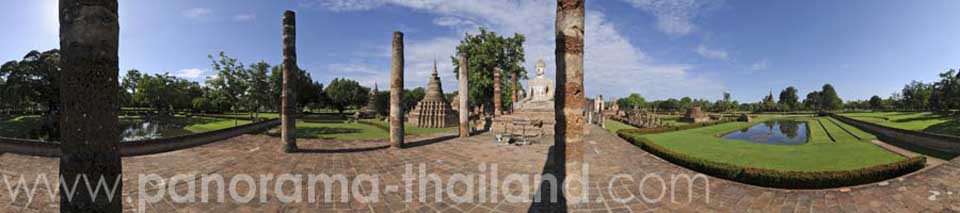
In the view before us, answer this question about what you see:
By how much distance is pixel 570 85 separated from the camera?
4648 millimetres

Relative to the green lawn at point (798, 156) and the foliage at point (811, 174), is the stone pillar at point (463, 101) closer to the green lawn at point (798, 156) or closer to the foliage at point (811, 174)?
the green lawn at point (798, 156)

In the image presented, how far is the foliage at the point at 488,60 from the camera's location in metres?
33.7

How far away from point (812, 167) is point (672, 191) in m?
5.15

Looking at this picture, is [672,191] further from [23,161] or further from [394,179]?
[23,161]

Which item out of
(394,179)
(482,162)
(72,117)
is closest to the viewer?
(72,117)

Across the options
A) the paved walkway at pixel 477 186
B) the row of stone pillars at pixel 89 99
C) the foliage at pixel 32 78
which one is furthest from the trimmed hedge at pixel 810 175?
the foliage at pixel 32 78

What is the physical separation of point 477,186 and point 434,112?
18734mm

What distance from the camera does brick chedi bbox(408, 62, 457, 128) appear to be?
2433cm

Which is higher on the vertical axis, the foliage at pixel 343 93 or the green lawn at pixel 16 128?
the foliage at pixel 343 93

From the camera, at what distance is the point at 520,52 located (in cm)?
3575

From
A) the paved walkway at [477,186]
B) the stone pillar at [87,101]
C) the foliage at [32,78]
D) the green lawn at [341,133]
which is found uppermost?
the foliage at [32,78]

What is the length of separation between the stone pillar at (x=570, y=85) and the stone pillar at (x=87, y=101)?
202 inches

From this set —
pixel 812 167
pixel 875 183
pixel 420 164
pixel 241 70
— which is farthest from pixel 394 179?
pixel 241 70

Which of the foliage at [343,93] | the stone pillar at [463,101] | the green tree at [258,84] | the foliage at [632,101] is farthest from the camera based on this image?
the foliage at [632,101]
